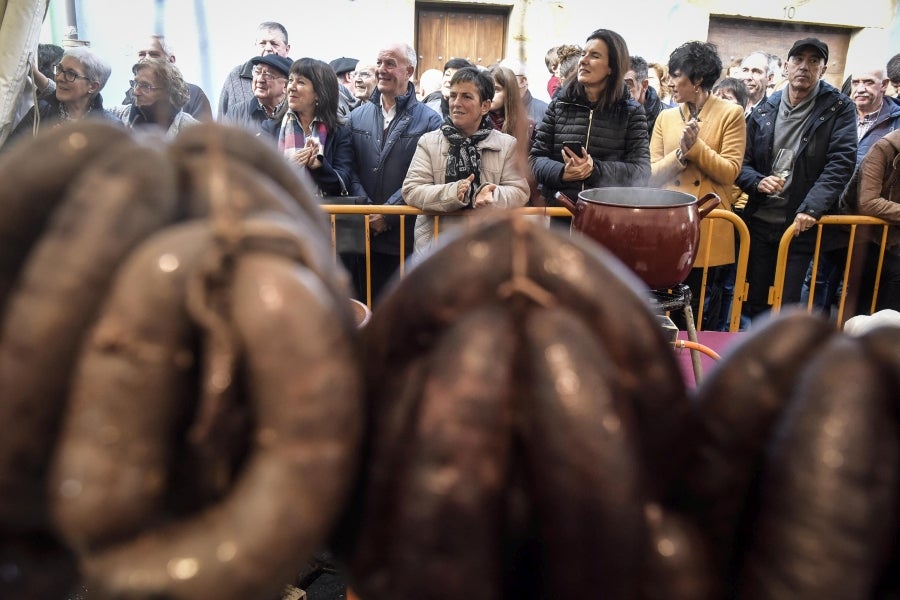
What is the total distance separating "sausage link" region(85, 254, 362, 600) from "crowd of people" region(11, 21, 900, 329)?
6.86 ft

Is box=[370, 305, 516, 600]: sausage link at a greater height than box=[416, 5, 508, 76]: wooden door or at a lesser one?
lesser

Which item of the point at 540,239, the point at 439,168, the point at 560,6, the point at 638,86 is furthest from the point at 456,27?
the point at 540,239

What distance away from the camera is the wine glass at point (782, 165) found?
315 centimetres

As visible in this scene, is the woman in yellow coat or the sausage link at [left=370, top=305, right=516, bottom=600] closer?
the sausage link at [left=370, top=305, right=516, bottom=600]

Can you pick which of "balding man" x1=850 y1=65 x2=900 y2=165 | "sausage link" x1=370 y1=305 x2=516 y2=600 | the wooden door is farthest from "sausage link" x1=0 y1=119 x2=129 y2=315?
the wooden door

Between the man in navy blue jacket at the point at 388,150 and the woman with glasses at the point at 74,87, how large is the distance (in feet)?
3.24

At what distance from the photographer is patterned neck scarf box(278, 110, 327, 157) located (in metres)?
2.87

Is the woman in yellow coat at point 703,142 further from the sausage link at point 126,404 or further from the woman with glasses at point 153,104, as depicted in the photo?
the sausage link at point 126,404

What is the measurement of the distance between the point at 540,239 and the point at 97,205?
0.27 m

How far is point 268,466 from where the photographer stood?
405mm

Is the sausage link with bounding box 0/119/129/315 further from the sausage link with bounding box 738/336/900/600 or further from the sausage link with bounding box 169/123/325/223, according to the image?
the sausage link with bounding box 738/336/900/600

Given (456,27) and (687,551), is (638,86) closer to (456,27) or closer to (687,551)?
(456,27)

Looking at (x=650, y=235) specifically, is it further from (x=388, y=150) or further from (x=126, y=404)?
(x=388, y=150)

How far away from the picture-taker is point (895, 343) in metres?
0.48
